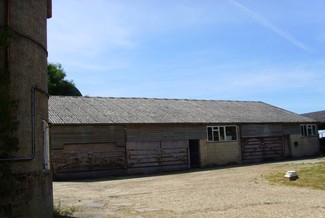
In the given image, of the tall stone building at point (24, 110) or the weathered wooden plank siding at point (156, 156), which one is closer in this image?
the tall stone building at point (24, 110)

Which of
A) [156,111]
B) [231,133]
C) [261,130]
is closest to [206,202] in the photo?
[156,111]

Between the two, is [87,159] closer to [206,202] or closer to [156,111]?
[156,111]

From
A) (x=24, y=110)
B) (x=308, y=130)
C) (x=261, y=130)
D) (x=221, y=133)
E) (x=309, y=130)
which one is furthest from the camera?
(x=309, y=130)

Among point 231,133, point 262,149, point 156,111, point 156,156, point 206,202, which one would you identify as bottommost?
point 206,202

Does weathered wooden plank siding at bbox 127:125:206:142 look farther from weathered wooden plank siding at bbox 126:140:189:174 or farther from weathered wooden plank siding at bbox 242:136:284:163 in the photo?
weathered wooden plank siding at bbox 242:136:284:163

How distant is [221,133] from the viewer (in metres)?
32.0

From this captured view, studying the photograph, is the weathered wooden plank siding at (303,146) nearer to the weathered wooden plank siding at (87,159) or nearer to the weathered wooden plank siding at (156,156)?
the weathered wooden plank siding at (156,156)

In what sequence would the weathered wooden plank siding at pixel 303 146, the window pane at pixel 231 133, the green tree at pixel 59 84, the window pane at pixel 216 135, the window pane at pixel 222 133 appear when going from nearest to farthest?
1. the window pane at pixel 216 135
2. the window pane at pixel 222 133
3. the window pane at pixel 231 133
4. the weathered wooden plank siding at pixel 303 146
5. the green tree at pixel 59 84

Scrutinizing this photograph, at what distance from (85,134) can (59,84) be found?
97.4 ft

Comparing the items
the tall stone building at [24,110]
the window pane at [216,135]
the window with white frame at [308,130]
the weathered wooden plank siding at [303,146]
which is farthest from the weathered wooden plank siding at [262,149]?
the tall stone building at [24,110]

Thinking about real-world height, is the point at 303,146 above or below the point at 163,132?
below

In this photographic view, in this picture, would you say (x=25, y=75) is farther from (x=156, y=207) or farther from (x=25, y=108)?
(x=156, y=207)

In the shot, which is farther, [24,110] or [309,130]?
[309,130]

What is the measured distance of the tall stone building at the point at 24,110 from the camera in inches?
302
